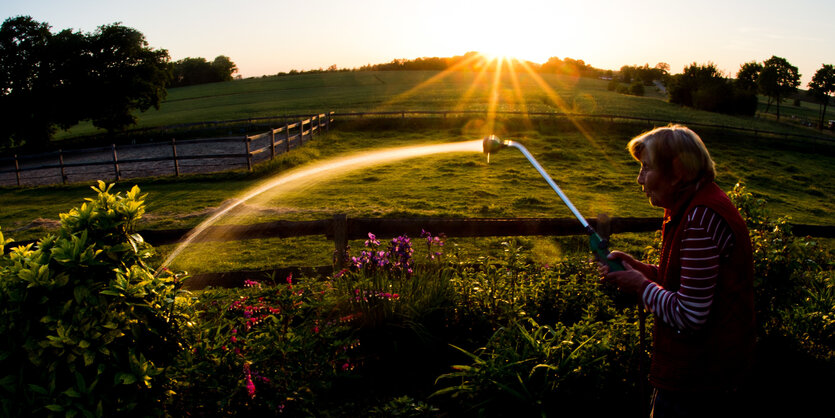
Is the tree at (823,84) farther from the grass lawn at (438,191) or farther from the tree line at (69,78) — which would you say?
the tree line at (69,78)

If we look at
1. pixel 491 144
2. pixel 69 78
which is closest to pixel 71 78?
pixel 69 78

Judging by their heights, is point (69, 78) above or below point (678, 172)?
above

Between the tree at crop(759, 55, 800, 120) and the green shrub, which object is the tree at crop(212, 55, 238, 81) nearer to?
the tree at crop(759, 55, 800, 120)

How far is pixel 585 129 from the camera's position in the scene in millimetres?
29719

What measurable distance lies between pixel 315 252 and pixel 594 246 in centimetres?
903

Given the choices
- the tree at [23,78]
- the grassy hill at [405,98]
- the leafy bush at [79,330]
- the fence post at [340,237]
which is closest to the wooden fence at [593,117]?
the grassy hill at [405,98]

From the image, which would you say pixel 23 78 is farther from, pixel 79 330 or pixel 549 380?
pixel 549 380

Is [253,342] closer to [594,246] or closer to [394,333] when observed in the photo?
[394,333]

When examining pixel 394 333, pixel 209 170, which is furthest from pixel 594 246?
pixel 209 170

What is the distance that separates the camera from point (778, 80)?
6594 centimetres

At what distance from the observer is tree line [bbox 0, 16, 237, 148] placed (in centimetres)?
3878

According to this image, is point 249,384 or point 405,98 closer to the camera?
point 249,384

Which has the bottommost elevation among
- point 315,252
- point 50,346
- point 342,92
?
point 315,252

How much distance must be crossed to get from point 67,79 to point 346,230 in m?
47.3
